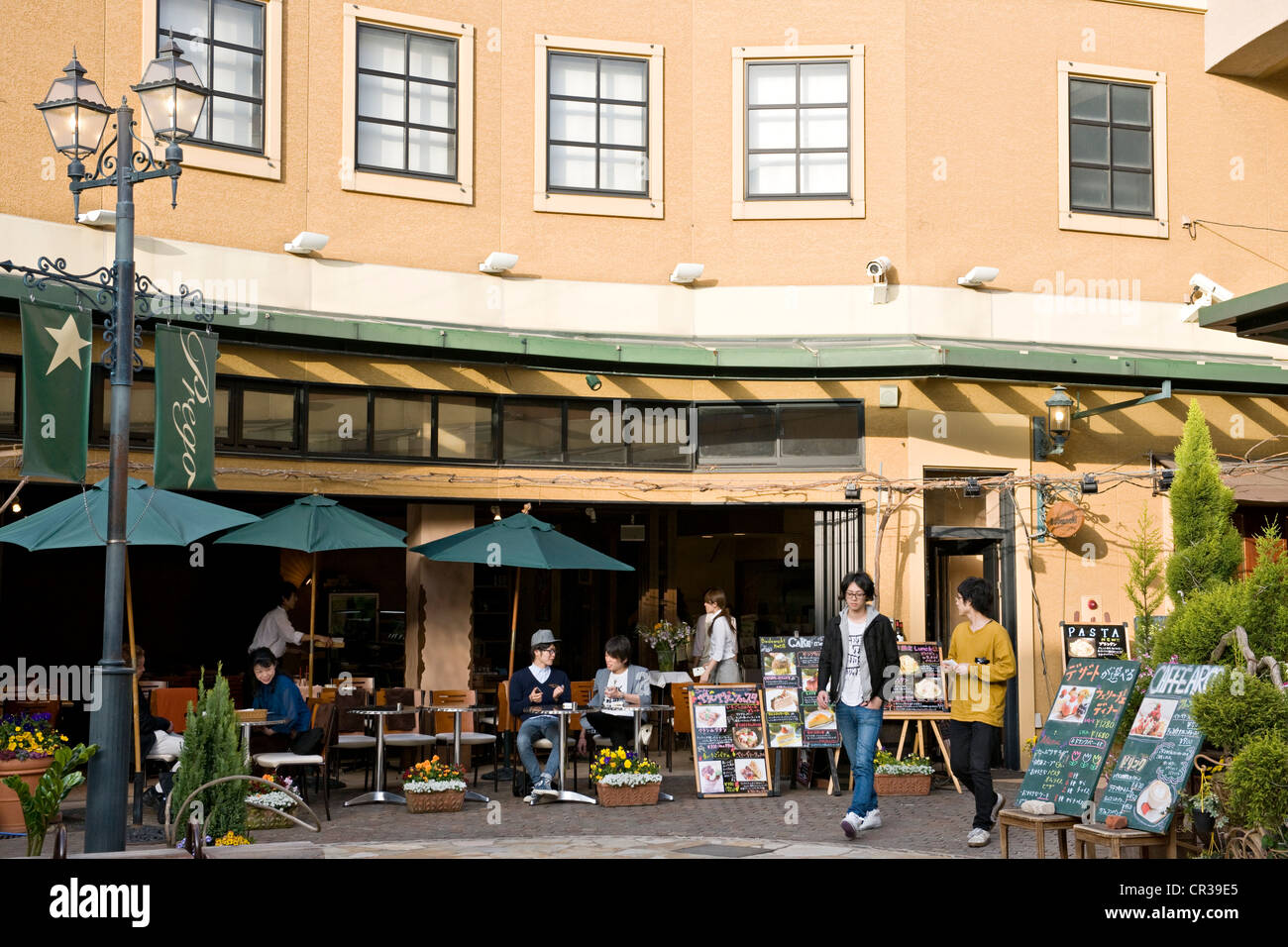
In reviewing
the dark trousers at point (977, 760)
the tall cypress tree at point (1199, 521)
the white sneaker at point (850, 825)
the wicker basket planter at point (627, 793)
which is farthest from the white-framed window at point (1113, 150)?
the white sneaker at point (850, 825)

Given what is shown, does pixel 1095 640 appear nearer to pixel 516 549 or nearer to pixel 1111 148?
pixel 1111 148

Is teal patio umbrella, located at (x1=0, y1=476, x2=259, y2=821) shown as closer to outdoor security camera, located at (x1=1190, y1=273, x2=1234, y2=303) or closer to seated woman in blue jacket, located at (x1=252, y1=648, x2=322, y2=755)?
seated woman in blue jacket, located at (x1=252, y1=648, x2=322, y2=755)

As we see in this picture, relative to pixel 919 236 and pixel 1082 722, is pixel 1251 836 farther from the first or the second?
pixel 919 236

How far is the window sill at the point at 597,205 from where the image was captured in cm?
1577

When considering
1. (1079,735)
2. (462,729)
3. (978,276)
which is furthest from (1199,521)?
(462,729)

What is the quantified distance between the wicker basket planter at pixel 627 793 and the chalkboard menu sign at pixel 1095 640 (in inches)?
196

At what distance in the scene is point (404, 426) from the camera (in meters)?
15.1

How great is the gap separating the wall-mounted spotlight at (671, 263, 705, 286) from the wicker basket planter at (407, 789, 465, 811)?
6.33 m

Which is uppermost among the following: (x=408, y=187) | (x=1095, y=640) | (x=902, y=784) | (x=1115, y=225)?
(x=408, y=187)

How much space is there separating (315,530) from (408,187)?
13.7 ft

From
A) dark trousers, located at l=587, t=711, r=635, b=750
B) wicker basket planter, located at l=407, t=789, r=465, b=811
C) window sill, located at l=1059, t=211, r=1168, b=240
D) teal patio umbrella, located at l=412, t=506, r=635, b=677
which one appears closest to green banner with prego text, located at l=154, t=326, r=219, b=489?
teal patio umbrella, located at l=412, t=506, r=635, b=677

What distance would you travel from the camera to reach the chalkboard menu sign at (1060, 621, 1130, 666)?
15.0 meters

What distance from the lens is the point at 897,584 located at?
1534 cm
